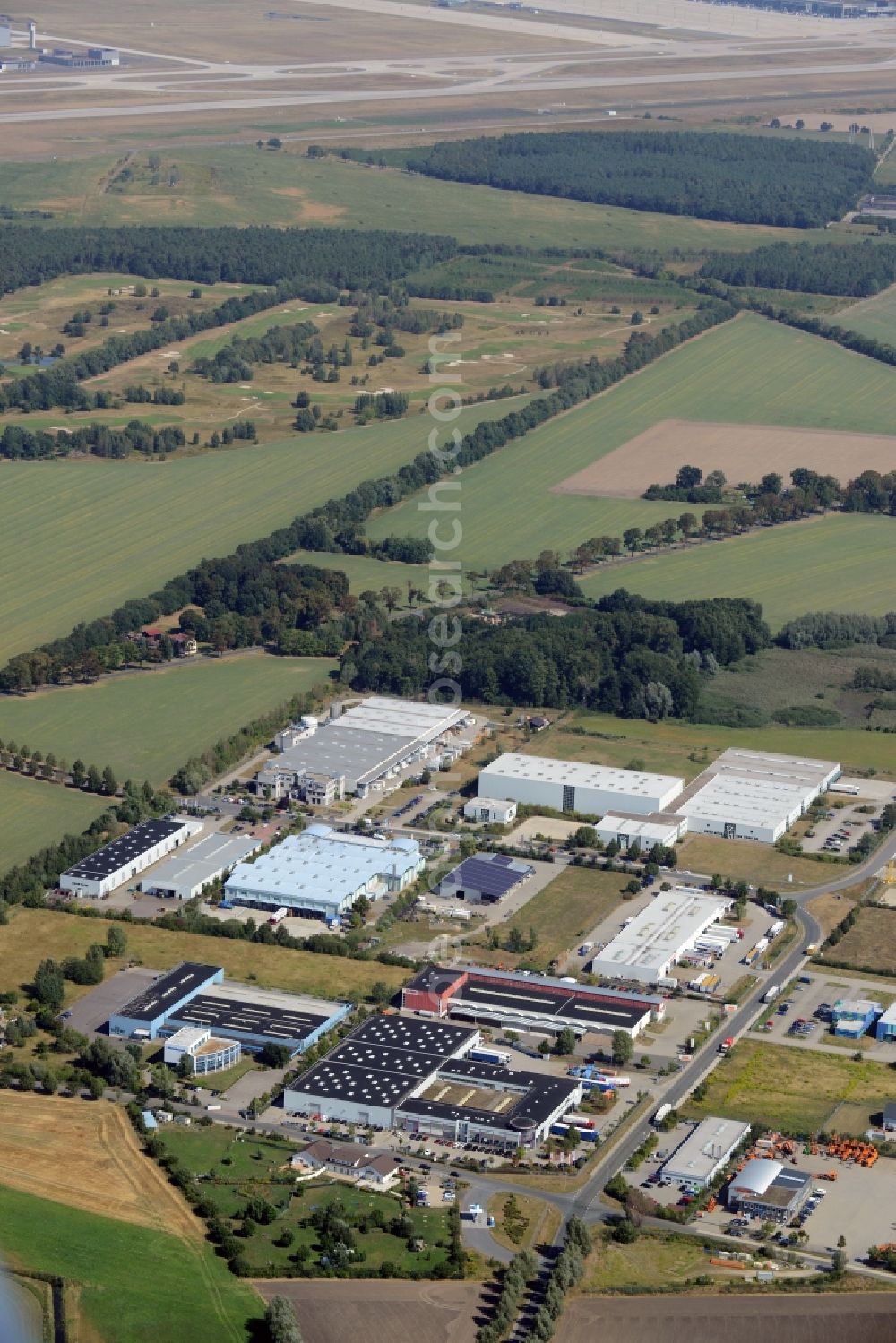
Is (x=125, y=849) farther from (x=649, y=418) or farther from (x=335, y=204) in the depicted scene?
(x=335, y=204)

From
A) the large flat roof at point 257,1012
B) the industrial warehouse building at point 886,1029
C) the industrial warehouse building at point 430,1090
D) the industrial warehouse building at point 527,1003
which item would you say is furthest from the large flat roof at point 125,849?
the industrial warehouse building at point 886,1029

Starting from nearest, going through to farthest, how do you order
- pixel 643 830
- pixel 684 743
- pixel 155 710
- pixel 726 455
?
pixel 643 830 < pixel 684 743 < pixel 155 710 < pixel 726 455

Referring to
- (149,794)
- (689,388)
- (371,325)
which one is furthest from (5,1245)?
(371,325)

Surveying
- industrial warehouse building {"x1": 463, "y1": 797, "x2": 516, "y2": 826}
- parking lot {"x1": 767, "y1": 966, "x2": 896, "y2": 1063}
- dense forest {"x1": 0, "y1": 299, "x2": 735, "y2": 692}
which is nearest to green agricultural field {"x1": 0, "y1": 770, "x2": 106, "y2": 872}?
dense forest {"x1": 0, "y1": 299, "x2": 735, "y2": 692}

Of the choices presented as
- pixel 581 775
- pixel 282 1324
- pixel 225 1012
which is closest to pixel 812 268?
pixel 581 775

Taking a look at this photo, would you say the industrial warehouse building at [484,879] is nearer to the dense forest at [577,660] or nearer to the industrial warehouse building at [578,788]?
the industrial warehouse building at [578,788]

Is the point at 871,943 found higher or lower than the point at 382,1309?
lower
